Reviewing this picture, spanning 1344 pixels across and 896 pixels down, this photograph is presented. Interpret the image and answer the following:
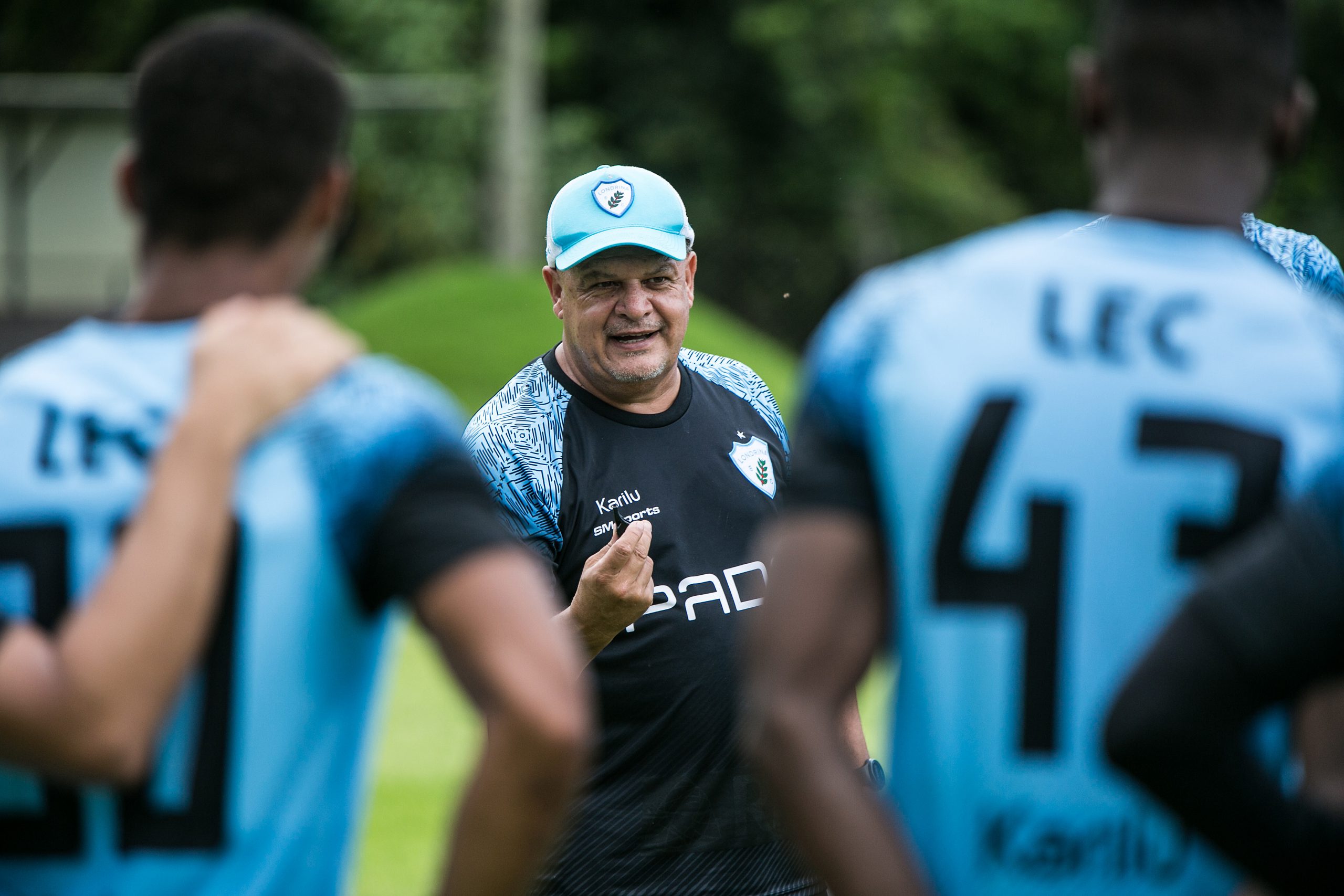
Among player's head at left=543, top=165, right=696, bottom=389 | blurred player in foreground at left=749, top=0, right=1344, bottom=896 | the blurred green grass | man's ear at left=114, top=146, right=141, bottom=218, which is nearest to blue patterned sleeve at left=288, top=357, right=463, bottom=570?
man's ear at left=114, top=146, right=141, bottom=218

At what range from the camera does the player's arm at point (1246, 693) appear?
1.68 m

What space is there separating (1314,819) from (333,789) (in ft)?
3.85

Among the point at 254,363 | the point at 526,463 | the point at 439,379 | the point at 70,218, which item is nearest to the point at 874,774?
the point at 526,463

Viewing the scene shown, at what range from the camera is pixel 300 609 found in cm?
195

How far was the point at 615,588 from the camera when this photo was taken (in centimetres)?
345

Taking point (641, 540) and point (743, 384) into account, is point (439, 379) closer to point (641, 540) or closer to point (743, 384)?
point (743, 384)

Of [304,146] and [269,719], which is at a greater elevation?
[304,146]

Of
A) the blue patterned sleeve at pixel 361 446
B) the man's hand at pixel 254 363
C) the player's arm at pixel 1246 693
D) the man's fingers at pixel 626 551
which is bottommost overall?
the player's arm at pixel 1246 693

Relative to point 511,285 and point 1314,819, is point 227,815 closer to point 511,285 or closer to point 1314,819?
point 1314,819

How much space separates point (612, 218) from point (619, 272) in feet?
0.45

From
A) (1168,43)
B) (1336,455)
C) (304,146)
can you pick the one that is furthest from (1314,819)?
(304,146)

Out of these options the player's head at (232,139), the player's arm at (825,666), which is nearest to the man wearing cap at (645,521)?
the player's arm at (825,666)

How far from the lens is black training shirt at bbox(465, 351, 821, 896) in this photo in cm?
375

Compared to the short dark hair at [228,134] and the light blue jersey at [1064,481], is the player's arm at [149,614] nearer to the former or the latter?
the short dark hair at [228,134]
